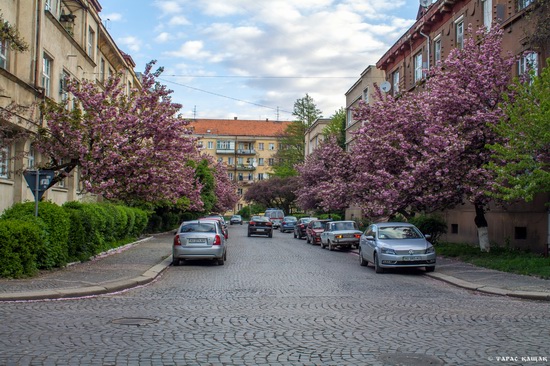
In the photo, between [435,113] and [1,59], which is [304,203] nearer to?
[435,113]

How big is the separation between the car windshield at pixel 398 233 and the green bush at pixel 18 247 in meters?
10.1

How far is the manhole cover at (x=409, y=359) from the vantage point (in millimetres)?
6461

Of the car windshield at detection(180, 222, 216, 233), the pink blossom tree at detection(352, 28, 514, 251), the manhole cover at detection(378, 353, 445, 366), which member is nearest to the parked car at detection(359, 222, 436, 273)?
the pink blossom tree at detection(352, 28, 514, 251)

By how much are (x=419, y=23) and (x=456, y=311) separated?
25581 millimetres

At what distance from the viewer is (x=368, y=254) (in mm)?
18766

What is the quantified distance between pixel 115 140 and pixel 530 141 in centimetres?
1233

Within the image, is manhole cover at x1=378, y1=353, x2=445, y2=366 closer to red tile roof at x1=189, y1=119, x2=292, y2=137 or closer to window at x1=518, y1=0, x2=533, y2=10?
window at x1=518, y1=0, x2=533, y2=10

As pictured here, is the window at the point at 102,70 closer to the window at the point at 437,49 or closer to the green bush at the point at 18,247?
the window at the point at 437,49

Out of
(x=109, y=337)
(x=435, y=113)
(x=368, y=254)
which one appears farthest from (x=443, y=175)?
(x=109, y=337)

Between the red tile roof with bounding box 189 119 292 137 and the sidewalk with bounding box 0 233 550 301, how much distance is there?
9807 cm

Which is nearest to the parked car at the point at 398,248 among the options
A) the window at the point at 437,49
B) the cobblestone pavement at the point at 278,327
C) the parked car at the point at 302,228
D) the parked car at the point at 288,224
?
the cobblestone pavement at the point at 278,327

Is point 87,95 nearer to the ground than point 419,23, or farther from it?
nearer to the ground

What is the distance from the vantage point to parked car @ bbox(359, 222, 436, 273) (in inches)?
669

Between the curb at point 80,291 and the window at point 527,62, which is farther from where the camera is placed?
the window at point 527,62
